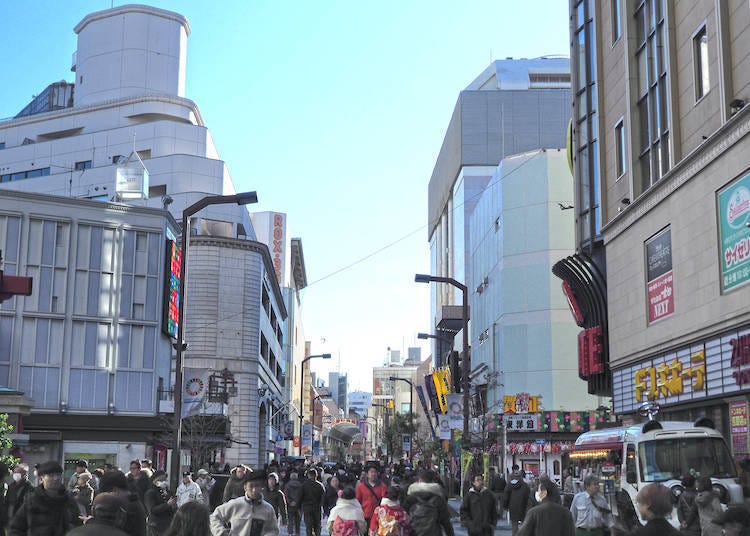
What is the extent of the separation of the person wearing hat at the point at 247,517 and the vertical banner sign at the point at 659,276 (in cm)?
2196

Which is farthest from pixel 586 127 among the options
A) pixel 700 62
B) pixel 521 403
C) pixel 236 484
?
pixel 236 484

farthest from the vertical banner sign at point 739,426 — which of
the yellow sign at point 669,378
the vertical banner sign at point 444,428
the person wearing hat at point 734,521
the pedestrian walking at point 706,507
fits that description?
the person wearing hat at point 734,521

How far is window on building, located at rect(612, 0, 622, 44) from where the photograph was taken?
3578 centimetres

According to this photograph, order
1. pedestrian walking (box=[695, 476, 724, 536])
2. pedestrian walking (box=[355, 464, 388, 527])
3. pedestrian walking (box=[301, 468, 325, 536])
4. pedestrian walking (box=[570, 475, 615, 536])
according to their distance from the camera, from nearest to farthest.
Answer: pedestrian walking (box=[695, 476, 724, 536]), pedestrian walking (box=[355, 464, 388, 527]), pedestrian walking (box=[570, 475, 615, 536]), pedestrian walking (box=[301, 468, 325, 536])

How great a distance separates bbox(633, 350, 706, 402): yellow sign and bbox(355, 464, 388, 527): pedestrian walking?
16329mm

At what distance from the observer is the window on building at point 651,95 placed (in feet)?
102

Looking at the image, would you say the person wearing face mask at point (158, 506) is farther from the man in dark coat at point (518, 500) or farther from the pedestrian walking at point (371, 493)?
the man in dark coat at point (518, 500)

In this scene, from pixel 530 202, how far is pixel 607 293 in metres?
23.1

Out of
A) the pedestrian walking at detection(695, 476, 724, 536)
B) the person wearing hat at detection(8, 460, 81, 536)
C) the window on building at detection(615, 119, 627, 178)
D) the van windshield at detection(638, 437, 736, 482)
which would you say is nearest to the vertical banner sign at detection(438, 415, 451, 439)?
the window on building at detection(615, 119, 627, 178)

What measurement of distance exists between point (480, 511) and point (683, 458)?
5.98 metres

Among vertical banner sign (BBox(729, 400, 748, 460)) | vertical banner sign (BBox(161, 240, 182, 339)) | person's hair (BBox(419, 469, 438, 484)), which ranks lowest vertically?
person's hair (BBox(419, 469, 438, 484))

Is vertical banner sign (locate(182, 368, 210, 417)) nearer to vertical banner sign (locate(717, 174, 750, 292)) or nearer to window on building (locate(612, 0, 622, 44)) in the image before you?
vertical banner sign (locate(717, 174, 750, 292))

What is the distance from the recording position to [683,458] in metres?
20.6

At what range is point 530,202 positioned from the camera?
60406 millimetres
